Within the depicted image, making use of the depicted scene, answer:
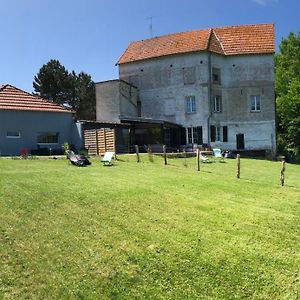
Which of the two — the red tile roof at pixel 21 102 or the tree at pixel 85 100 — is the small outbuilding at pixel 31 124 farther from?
the tree at pixel 85 100

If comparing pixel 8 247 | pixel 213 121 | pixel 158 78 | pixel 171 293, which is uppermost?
pixel 158 78

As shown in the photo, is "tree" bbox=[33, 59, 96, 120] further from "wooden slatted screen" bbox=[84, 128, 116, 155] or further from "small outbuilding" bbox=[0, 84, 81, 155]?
"wooden slatted screen" bbox=[84, 128, 116, 155]

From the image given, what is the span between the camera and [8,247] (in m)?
9.72

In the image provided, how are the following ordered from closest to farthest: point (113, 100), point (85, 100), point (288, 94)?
point (113, 100) < point (288, 94) < point (85, 100)

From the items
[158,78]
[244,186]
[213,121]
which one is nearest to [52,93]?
[158,78]

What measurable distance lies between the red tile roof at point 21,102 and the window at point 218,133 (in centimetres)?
1388

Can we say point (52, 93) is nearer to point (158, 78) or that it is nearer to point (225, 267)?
point (158, 78)

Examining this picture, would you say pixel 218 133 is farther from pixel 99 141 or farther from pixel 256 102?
pixel 99 141

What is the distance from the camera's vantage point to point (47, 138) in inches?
1412

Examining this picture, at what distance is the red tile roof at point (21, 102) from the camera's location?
34.5 m

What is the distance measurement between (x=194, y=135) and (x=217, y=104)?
3857 millimetres

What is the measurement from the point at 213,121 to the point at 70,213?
3303cm

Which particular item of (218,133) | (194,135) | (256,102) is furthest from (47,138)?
(256,102)

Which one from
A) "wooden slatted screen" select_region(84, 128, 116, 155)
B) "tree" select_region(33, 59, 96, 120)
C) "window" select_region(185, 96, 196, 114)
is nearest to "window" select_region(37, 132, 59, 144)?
"wooden slatted screen" select_region(84, 128, 116, 155)
